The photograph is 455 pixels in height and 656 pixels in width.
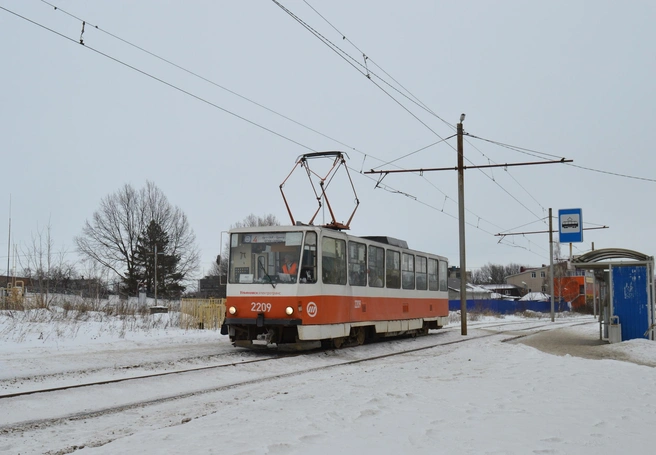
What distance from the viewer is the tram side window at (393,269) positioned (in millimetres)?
19130

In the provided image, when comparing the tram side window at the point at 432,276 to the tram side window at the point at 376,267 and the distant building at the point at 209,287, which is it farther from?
the distant building at the point at 209,287

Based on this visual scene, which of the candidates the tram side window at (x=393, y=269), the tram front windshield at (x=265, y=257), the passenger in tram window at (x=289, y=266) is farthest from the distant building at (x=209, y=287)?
the passenger in tram window at (x=289, y=266)

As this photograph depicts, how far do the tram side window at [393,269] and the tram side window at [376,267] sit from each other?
311 millimetres

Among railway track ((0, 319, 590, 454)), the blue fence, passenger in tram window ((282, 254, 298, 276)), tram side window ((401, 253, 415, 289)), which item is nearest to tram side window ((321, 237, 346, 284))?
passenger in tram window ((282, 254, 298, 276))

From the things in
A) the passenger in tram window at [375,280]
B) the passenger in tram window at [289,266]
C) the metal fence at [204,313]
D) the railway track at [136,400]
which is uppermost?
the passenger in tram window at [289,266]

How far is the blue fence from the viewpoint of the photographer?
64.7m

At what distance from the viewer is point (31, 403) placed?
8453mm

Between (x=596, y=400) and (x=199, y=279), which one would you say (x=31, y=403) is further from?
(x=199, y=279)

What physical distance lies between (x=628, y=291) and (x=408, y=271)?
6.37 metres

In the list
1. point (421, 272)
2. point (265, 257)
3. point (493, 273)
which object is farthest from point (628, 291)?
point (493, 273)

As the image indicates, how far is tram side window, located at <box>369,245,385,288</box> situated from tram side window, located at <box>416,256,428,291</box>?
10.6 feet

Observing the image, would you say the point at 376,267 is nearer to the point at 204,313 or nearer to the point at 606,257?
the point at 606,257

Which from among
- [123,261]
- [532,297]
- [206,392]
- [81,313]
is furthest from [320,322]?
[532,297]

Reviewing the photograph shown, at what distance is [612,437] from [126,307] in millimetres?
22812
